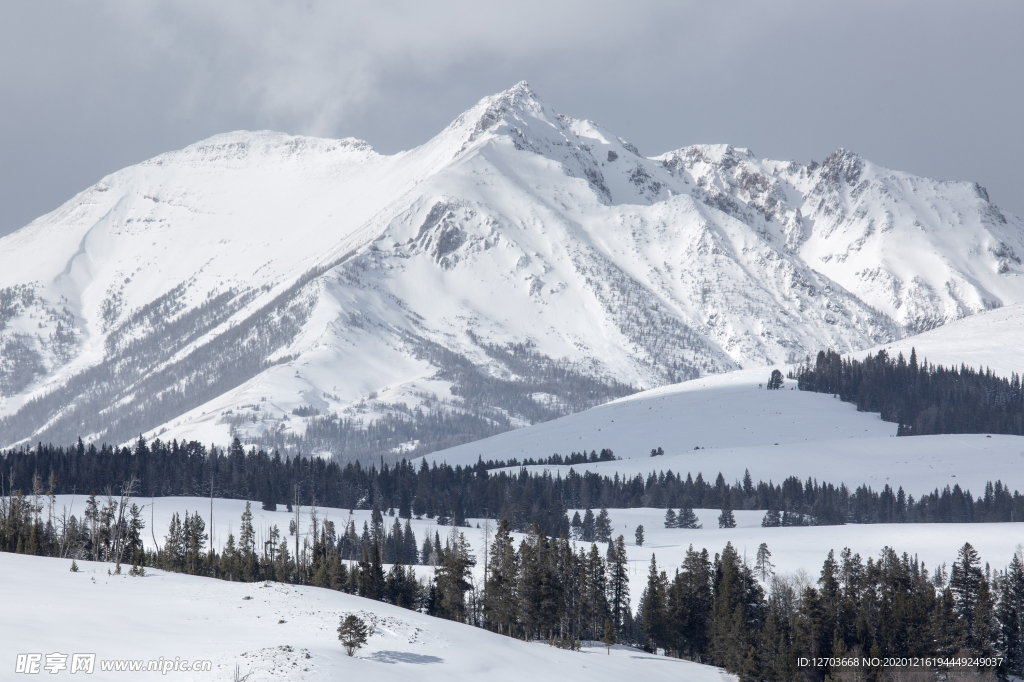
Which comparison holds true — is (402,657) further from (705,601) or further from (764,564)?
(764,564)

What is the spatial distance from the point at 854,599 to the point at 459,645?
4115 centimetres

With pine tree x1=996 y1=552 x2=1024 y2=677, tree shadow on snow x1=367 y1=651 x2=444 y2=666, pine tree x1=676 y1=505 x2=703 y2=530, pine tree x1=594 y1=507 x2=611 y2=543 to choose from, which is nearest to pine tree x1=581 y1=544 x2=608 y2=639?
pine tree x1=996 y1=552 x2=1024 y2=677

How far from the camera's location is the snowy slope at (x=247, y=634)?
4222cm

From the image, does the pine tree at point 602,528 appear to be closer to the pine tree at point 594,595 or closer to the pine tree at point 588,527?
the pine tree at point 588,527

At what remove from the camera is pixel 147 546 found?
4808 inches

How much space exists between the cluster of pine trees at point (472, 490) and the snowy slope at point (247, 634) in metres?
88.3

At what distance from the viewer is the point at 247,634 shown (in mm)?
48500

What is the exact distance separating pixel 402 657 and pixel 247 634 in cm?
828

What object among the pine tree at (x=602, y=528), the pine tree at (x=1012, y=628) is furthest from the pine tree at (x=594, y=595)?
the pine tree at (x=602, y=528)

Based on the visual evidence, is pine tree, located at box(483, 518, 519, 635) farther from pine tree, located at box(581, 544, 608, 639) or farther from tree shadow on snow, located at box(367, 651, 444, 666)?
tree shadow on snow, located at box(367, 651, 444, 666)

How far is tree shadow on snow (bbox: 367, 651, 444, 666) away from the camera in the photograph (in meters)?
48.7

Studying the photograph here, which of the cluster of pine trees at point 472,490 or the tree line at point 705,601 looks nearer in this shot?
the tree line at point 705,601

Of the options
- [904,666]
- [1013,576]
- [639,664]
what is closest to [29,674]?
[639,664]

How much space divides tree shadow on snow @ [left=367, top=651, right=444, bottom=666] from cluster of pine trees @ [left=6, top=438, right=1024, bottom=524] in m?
98.4
